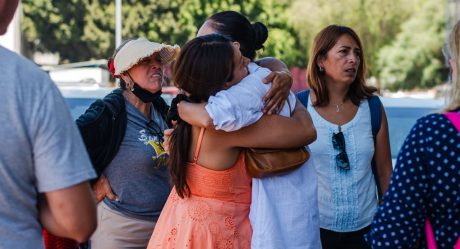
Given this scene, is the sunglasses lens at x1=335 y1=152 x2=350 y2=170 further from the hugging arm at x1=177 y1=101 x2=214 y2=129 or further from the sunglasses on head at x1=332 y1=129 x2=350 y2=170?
the hugging arm at x1=177 y1=101 x2=214 y2=129

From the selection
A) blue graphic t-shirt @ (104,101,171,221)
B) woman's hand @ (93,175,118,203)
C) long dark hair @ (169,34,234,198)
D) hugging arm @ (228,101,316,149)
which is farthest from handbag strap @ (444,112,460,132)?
woman's hand @ (93,175,118,203)

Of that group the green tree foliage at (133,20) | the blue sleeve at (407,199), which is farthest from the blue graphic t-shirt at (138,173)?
the green tree foliage at (133,20)

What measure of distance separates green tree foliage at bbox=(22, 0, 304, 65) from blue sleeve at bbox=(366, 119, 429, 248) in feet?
91.1

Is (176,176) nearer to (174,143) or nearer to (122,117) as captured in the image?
(174,143)

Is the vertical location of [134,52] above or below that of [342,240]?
Answer: above

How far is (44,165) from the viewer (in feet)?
6.15

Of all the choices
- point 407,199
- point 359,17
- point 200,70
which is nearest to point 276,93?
point 200,70

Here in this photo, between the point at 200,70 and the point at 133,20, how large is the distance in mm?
28627

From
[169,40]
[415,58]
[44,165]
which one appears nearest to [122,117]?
[44,165]

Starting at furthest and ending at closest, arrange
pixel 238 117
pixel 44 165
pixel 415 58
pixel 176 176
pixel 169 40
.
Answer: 1. pixel 415 58
2. pixel 169 40
3. pixel 176 176
4. pixel 238 117
5. pixel 44 165

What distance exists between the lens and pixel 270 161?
2.77 meters

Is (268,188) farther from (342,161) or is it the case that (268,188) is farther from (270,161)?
(342,161)

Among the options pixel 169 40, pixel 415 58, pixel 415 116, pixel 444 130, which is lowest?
pixel 415 58

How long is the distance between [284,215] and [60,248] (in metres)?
1.17
